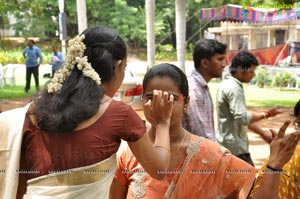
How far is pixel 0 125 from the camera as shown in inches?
64.0

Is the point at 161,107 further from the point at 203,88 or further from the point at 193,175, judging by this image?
the point at 203,88

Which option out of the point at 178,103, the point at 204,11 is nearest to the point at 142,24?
the point at 204,11

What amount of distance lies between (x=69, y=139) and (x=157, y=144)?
0.39 m

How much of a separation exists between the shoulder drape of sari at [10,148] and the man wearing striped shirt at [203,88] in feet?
6.43

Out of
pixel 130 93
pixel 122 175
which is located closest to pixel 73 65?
pixel 122 175

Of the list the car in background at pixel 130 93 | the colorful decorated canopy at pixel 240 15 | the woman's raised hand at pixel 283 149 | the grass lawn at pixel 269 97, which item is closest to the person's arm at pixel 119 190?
the woman's raised hand at pixel 283 149

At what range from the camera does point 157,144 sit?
1818mm

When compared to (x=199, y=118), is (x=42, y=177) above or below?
above

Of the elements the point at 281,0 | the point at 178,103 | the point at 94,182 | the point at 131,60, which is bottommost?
the point at 131,60

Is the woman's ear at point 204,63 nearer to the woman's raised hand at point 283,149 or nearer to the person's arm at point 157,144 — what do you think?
the person's arm at point 157,144

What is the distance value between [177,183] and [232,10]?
13014 millimetres

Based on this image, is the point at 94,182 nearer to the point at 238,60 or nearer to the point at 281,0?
the point at 281,0

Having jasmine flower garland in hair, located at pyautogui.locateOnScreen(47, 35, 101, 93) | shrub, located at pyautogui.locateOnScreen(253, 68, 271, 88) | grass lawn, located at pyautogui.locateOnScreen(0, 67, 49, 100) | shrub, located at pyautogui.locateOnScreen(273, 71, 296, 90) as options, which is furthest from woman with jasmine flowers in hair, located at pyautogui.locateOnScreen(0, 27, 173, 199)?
shrub, located at pyautogui.locateOnScreen(253, 68, 271, 88)

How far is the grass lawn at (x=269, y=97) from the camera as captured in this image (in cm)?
1202
